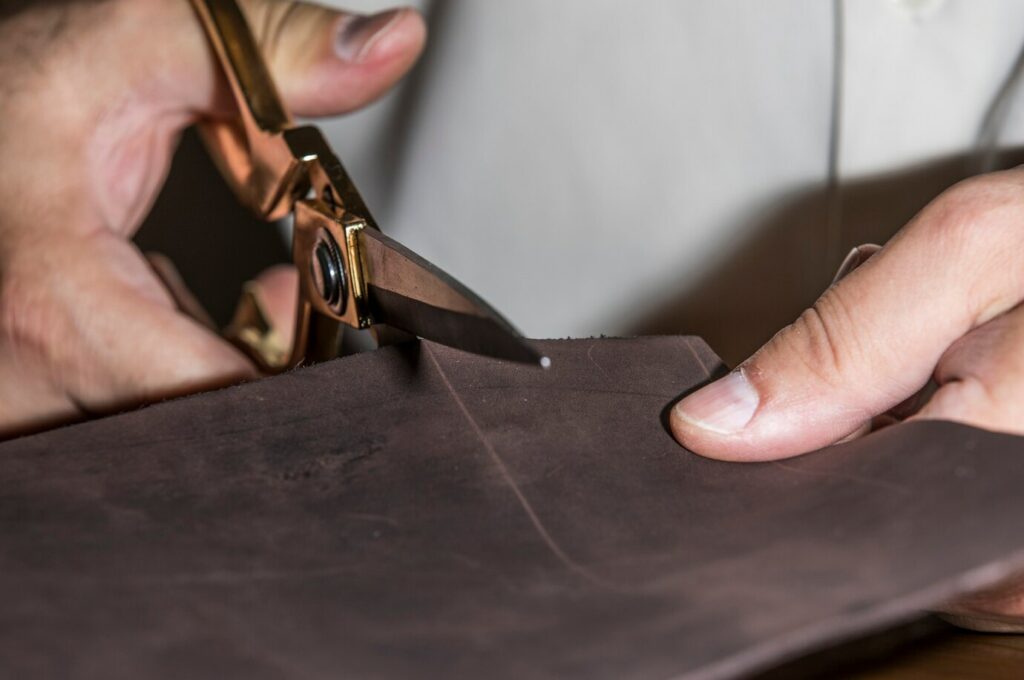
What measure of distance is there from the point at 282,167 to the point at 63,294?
0.65 ft

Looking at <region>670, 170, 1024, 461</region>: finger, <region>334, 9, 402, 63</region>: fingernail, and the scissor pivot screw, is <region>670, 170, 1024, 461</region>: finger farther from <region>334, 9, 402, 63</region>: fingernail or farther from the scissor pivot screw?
<region>334, 9, 402, 63</region>: fingernail

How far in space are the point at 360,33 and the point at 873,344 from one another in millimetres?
499

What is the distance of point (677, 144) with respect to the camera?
83 centimetres

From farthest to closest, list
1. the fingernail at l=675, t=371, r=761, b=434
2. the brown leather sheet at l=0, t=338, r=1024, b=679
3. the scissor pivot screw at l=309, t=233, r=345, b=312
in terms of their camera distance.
A: the scissor pivot screw at l=309, t=233, r=345, b=312
the fingernail at l=675, t=371, r=761, b=434
the brown leather sheet at l=0, t=338, r=1024, b=679

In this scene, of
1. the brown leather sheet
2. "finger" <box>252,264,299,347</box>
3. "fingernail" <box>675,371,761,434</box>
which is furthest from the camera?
"finger" <box>252,264,299,347</box>

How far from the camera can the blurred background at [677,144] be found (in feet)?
2.28

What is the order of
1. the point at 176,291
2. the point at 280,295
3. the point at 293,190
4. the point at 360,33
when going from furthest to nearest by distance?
the point at 280,295
the point at 176,291
the point at 360,33
the point at 293,190

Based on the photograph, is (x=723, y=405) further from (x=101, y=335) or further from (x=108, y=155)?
(x=108, y=155)

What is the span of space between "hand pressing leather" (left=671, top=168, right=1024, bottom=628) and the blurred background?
0.76 ft

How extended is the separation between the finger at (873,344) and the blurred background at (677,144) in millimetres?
234

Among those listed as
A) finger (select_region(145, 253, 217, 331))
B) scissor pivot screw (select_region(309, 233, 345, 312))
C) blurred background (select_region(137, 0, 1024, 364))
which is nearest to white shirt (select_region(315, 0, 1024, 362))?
blurred background (select_region(137, 0, 1024, 364))

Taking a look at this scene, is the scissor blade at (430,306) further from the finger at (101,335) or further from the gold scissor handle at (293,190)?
the finger at (101,335)

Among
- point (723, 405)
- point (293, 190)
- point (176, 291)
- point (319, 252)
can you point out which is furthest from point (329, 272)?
point (176, 291)

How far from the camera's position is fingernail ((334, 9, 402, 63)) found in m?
0.82
